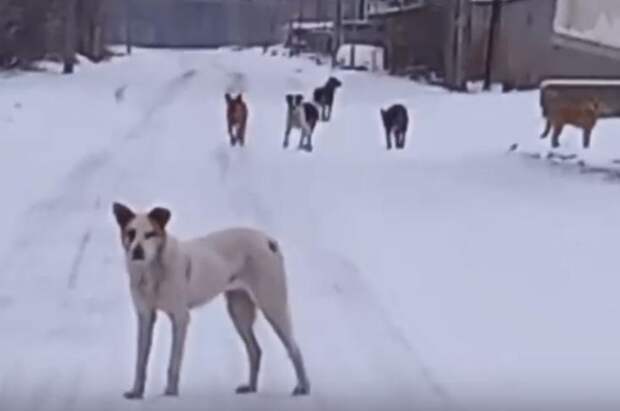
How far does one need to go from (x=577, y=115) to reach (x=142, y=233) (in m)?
20.1

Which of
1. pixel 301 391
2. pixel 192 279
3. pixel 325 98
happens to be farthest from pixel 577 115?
pixel 192 279

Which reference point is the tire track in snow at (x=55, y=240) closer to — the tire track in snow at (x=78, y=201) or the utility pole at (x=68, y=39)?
the tire track in snow at (x=78, y=201)

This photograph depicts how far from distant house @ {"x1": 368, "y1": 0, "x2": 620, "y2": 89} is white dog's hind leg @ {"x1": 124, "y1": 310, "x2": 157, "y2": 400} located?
99.1ft

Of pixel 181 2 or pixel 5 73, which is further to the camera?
pixel 181 2

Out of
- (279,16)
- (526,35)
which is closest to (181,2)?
(279,16)

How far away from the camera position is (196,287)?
342 inches

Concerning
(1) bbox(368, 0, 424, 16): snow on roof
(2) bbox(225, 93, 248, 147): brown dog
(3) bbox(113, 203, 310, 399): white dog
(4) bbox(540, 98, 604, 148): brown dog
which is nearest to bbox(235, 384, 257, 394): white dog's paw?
(3) bbox(113, 203, 310, 399): white dog

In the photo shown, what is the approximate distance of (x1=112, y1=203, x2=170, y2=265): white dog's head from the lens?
8.41 m

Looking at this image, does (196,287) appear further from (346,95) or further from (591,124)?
(346,95)

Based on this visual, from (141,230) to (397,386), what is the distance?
1.92 meters

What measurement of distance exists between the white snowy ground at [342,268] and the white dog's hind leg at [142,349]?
8 cm

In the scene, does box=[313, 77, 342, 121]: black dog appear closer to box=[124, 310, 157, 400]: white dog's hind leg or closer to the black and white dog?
the black and white dog

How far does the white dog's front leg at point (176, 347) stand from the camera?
8.73 metres

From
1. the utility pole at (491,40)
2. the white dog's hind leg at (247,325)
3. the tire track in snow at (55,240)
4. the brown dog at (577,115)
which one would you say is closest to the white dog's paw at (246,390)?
the white dog's hind leg at (247,325)
